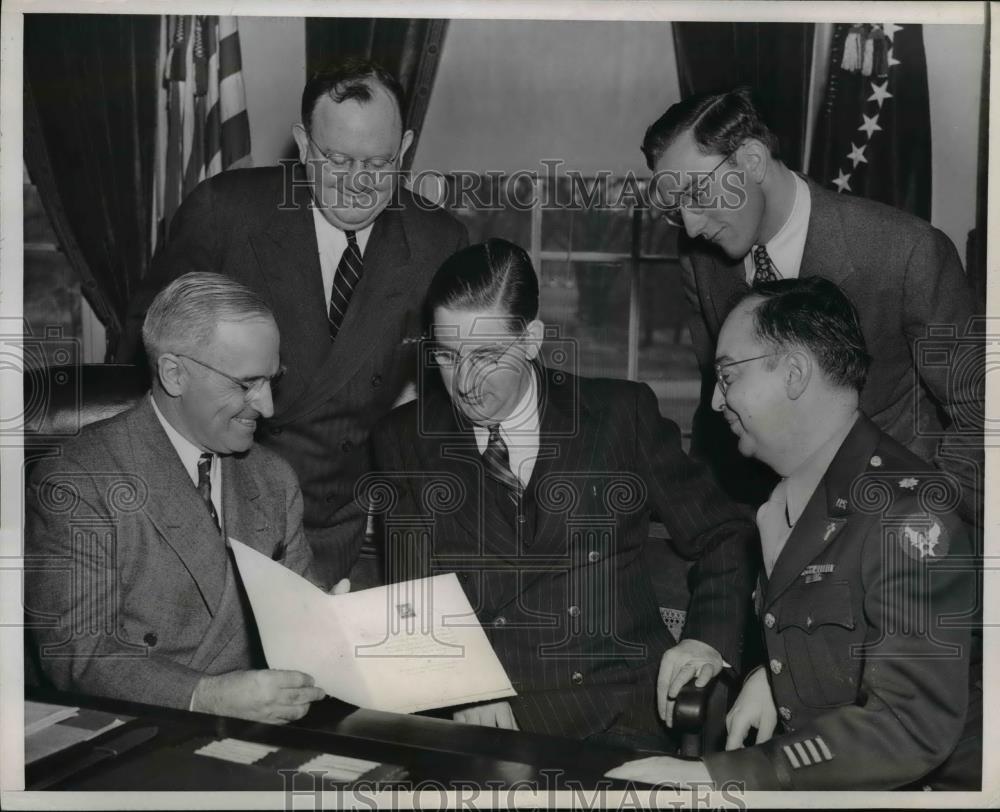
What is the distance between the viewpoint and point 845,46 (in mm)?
2979

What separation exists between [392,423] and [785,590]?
3.72ft

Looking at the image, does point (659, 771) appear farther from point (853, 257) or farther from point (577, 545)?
point (853, 257)

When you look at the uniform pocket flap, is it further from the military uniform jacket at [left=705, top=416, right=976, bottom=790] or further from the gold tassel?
the gold tassel

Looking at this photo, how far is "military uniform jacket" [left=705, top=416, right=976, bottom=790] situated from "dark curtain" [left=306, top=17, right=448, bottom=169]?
5.10 ft

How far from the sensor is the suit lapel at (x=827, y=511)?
2.35 meters

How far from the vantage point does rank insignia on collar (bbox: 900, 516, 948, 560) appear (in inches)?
89.1

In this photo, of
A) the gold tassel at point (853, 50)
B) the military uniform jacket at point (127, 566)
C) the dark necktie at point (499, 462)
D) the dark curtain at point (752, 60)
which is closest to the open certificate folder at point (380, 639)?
the military uniform jacket at point (127, 566)

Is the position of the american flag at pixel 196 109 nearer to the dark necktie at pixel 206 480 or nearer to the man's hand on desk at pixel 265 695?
the dark necktie at pixel 206 480

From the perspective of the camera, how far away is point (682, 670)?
2570mm

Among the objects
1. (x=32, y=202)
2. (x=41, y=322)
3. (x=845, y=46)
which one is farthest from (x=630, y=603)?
(x=32, y=202)

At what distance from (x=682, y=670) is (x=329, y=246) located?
5.05 ft

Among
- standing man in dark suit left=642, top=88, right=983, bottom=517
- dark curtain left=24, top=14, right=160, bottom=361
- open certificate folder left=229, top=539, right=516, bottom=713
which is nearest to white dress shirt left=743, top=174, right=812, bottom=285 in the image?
standing man in dark suit left=642, top=88, right=983, bottom=517

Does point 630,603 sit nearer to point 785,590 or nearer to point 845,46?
point 785,590

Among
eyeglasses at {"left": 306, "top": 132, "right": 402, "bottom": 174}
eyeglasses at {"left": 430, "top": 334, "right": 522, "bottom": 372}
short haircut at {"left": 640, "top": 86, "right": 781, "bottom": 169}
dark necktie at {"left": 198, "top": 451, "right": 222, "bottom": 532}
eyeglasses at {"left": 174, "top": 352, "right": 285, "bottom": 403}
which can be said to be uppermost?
short haircut at {"left": 640, "top": 86, "right": 781, "bottom": 169}
